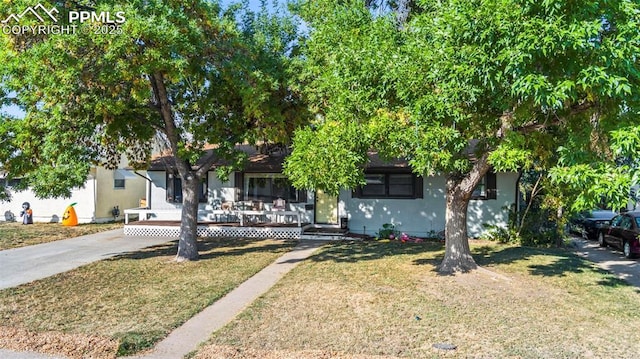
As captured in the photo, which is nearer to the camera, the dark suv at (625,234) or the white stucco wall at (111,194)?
the dark suv at (625,234)

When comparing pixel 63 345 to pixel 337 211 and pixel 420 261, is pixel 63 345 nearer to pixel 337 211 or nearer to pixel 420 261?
pixel 420 261

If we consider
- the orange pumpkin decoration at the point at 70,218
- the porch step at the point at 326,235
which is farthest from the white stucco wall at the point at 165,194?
the orange pumpkin decoration at the point at 70,218

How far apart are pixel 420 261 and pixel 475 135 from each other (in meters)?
4.55

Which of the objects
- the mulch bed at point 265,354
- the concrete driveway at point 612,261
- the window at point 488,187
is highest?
the window at point 488,187

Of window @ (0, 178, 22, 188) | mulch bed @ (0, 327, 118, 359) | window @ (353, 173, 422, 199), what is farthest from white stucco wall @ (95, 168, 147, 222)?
mulch bed @ (0, 327, 118, 359)

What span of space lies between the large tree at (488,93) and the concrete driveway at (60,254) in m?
7.08

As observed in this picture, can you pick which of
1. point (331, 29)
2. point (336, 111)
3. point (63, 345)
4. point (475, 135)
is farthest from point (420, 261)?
point (63, 345)

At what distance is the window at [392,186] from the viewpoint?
53.9 ft

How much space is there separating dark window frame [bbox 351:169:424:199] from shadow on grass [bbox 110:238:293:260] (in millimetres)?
3741

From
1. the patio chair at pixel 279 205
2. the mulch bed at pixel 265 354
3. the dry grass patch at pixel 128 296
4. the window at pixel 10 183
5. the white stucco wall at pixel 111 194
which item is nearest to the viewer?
the mulch bed at pixel 265 354

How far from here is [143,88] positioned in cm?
969

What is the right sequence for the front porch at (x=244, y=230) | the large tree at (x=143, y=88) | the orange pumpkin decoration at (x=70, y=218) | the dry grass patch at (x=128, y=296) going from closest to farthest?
the dry grass patch at (x=128, y=296), the large tree at (x=143, y=88), the front porch at (x=244, y=230), the orange pumpkin decoration at (x=70, y=218)

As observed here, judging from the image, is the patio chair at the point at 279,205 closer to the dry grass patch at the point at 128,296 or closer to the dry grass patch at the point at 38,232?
the dry grass patch at the point at 128,296

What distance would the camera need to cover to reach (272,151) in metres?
17.9
